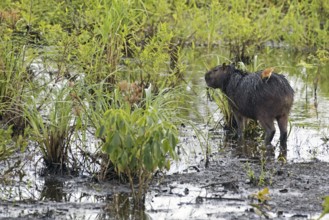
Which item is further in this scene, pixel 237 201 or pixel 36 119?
pixel 36 119

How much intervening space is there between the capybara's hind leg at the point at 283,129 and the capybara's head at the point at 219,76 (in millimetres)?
819

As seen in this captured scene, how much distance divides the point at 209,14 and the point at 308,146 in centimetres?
671

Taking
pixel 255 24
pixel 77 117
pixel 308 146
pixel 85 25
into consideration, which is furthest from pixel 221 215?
pixel 255 24

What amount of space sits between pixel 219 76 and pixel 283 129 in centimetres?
97

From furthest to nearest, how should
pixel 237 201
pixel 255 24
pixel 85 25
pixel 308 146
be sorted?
pixel 255 24 < pixel 85 25 < pixel 308 146 < pixel 237 201

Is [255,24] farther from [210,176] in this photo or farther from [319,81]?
[210,176]

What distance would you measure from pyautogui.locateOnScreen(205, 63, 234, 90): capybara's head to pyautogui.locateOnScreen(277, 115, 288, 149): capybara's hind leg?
0.82 meters

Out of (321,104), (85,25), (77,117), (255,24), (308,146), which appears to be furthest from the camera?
(255,24)

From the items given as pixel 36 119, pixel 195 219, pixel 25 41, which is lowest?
pixel 195 219

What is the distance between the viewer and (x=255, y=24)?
14016 mm

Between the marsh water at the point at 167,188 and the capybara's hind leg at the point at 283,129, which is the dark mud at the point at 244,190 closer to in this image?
the marsh water at the point at 167,188

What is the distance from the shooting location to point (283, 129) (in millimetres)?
8273

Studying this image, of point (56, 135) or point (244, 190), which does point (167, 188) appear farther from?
point (56, 135)

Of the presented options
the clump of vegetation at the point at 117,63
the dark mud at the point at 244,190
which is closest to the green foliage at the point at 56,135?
the clump of vegetation at the point at 117,63
